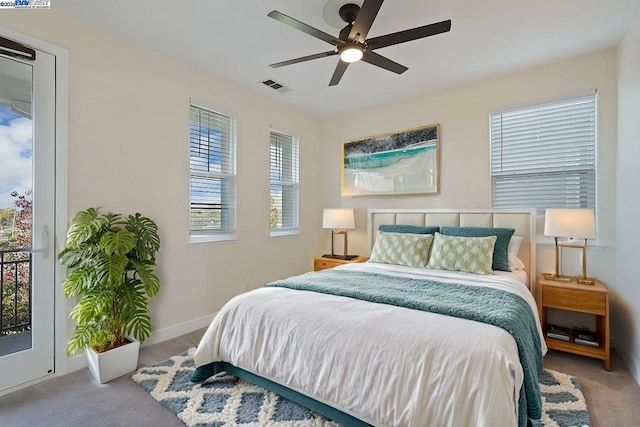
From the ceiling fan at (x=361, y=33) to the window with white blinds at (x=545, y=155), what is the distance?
175 centimetres

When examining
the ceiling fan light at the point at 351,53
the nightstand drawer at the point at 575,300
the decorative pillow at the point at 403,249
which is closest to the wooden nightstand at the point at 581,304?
the nightstand drawer at the point at 575,300

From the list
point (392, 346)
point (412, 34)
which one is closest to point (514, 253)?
point (392, 346)

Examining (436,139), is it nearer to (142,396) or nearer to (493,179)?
(493,179)

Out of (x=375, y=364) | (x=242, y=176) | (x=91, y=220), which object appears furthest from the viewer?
(x=242, y=176)

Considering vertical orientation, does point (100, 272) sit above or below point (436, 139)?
below

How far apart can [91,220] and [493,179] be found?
3753 mm

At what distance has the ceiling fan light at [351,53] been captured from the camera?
202 centimetres

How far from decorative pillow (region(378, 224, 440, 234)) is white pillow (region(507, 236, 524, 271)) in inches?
27.3

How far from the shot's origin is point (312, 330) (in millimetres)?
1722

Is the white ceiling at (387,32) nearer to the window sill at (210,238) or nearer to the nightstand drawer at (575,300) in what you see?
the window sill at (210,238)

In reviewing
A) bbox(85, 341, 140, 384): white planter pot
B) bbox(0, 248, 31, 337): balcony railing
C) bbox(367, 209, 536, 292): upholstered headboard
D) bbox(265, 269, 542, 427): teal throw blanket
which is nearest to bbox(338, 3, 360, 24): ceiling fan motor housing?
bbox(265, 269, 542, 427): teal throw blanket

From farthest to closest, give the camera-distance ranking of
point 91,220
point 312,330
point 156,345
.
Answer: point 156,345, point 91,220, point 312,330

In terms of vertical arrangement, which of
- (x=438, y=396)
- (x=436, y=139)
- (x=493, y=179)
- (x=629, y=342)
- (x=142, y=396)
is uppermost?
(x=436, y=139)

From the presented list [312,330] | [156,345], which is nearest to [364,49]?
[312,330]
